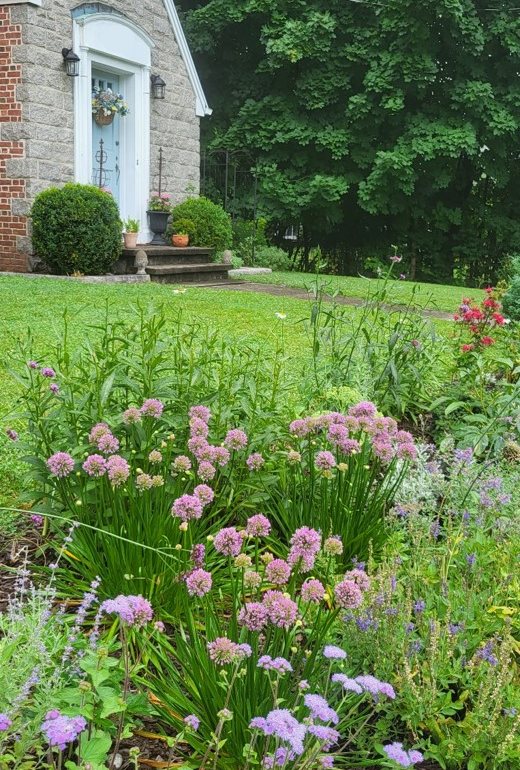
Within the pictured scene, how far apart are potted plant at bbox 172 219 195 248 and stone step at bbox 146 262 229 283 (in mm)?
674

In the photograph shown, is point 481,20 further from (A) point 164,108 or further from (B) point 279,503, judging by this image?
(B) point 279,503

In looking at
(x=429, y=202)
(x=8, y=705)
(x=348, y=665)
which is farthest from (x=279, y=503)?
(x=429, y=202)

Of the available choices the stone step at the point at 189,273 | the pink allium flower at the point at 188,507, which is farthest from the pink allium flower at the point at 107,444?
the stone step at the point at 189,273

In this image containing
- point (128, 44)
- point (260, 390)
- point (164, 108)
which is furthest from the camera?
point (164, 108)

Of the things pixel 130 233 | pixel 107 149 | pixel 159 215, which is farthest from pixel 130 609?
pixel 159 215

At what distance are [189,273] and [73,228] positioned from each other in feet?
7.45

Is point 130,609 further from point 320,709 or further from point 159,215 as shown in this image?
point 159,215

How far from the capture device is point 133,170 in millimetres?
12531

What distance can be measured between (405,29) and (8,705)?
728 inches

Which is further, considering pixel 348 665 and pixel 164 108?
pixel 164 108

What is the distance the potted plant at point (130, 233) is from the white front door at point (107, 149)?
718mm

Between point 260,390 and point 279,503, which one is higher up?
point 260,390

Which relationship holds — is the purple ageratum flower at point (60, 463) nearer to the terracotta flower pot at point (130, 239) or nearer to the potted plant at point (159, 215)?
the terracotta flower pot at point (130, 239)

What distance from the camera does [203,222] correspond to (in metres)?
12.8
